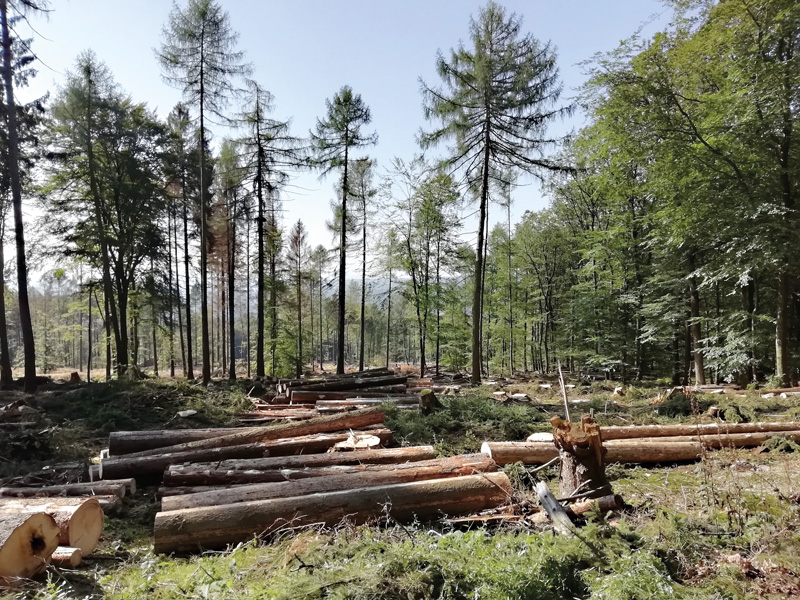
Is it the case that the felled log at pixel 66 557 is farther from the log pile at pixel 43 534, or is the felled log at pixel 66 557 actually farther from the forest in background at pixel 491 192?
the forest in background at pixel 491 192

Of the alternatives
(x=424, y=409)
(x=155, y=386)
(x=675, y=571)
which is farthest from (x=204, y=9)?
(x=675, y=571)

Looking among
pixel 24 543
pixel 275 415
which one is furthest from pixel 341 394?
pixel 24 543

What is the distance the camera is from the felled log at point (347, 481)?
4.89m

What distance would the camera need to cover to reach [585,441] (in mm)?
4660

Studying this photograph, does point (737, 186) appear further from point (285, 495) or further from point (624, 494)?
point (285, 495)

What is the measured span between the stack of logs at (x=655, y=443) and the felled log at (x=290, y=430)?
8.86 feet

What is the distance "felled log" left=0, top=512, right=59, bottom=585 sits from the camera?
344 centimetres

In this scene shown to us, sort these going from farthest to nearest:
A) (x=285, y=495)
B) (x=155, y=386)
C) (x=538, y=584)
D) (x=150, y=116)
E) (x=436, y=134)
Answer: (x=150, y=116) < (x=436, y=134) < (x=155, y=386) < (x=285, y=495) < (x=538, y=584)

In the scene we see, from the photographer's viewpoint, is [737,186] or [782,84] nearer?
[782,84]

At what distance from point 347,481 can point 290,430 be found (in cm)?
267

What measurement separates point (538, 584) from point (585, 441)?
210cm

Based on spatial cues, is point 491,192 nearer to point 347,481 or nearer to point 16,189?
point 347,481

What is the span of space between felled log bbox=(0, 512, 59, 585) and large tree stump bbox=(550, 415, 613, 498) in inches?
205

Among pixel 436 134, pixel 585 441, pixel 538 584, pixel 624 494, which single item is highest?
pixel 436 134
